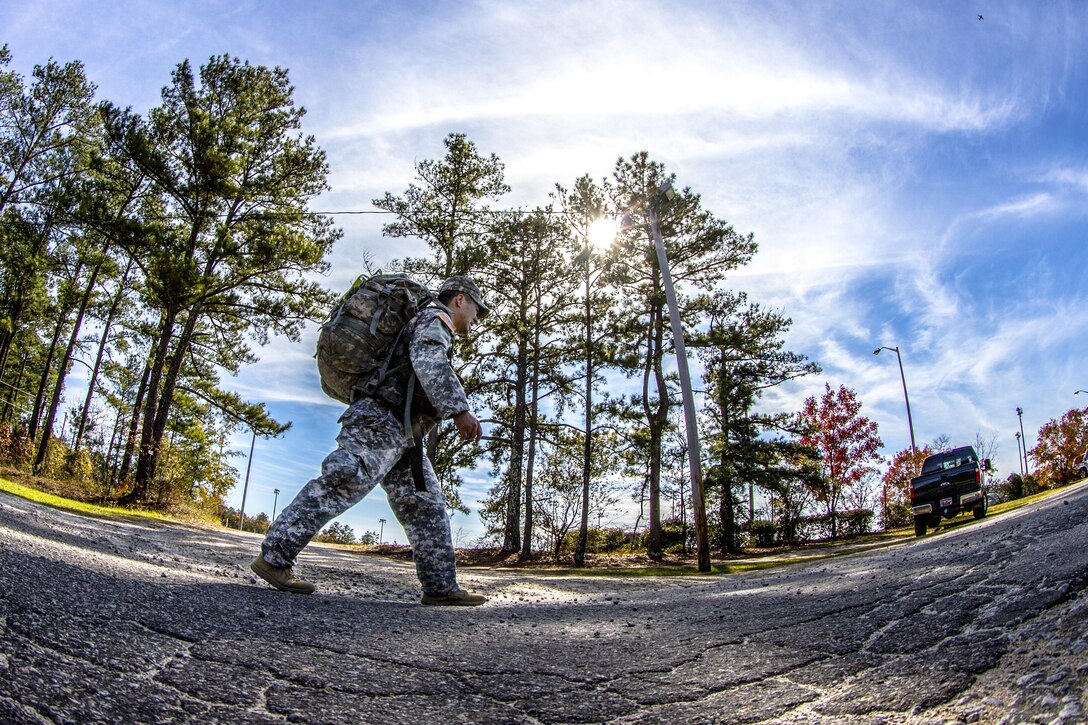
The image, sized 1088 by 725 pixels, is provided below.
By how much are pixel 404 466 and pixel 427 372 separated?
2.60 feet

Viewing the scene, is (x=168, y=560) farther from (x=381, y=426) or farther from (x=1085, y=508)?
(x=1085, y=508)

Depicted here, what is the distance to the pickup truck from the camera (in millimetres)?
15586

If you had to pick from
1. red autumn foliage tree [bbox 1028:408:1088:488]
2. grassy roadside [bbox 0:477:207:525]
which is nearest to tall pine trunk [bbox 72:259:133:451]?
grassy roadside [bbox 0:477:207:525]

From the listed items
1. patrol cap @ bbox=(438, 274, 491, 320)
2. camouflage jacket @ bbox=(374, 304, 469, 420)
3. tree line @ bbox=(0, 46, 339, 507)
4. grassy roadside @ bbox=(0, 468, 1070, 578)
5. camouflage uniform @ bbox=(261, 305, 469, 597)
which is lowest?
grassy roadside @ bbox=(0, 468, 1070, 578)

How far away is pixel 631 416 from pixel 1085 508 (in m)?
14.9

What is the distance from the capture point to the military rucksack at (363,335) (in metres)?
3.81

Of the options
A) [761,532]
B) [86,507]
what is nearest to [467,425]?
[86,507]

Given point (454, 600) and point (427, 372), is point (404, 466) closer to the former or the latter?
point (427, 372)

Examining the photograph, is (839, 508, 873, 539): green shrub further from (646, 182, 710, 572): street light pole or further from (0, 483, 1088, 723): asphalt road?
(0, 483, 1088, 723): asphalt road

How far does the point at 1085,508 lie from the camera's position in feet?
15.8

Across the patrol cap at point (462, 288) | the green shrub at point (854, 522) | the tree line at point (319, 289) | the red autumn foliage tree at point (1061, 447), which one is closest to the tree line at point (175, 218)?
the tree line at point (319, 289)

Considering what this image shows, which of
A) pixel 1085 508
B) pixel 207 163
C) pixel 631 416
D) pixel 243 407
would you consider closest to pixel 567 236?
pixel 631 416

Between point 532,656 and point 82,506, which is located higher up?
point 82,506

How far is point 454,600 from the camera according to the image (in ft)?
12.9
